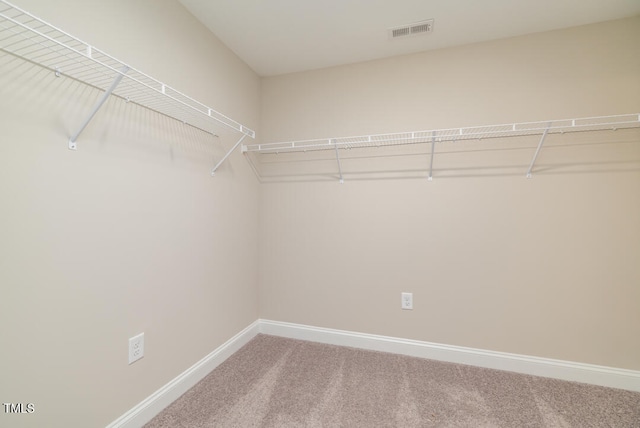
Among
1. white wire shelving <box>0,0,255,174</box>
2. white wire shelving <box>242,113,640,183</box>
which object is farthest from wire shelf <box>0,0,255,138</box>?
white wire shelving <box>242,113,640,183</box>

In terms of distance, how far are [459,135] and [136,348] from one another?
2.25 metres

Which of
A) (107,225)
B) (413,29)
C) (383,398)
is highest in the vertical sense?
(413,29)

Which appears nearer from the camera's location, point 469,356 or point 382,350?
point 469,356

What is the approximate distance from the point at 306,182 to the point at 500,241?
59.5 inches

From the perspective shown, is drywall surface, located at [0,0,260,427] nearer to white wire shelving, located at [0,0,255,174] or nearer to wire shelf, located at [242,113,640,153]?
white wire shelving, located at [0,0,255,174]

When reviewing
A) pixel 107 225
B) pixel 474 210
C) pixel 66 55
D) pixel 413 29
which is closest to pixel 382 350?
pixel 474 210

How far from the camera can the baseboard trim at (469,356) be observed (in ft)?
5.45

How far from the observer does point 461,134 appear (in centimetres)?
178

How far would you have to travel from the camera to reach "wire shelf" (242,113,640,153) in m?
1.67

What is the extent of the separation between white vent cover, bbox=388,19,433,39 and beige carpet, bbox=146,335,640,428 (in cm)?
229

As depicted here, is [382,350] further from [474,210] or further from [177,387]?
[177,387]

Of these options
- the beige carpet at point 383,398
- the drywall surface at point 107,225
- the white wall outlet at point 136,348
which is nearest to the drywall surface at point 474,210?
the beige carpet at point 383,398

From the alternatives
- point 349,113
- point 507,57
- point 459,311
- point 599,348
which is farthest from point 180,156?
point 599,348

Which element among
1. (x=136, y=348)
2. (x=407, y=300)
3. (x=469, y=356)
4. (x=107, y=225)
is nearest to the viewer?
(x=107, y=225)
